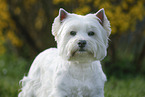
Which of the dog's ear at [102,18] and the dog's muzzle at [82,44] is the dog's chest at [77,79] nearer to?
the dog's muzzle at [82,44]

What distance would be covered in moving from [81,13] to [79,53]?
4585mm

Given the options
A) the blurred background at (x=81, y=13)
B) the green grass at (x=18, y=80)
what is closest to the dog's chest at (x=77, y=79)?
the green grass at (x=18, y=80)

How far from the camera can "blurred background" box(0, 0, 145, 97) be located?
7.45 meters

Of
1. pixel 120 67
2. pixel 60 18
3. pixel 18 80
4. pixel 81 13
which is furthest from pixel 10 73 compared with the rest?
pixel 60 18

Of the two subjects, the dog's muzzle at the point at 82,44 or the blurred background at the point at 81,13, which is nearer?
the dog's muzzle at the point at 82,44

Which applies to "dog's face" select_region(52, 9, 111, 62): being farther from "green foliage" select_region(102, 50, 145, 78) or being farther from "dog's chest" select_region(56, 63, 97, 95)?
"green foliage" select_region(102, 50, 145, 78)

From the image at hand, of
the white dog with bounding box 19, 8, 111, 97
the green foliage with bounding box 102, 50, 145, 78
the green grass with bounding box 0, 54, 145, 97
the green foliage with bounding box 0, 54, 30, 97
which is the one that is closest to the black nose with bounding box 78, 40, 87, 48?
the white dog with bounding box 19, 8, 111, 97

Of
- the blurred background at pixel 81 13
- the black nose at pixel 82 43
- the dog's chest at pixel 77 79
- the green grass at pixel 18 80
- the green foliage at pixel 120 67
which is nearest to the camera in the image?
the black nose at pixel 82 43

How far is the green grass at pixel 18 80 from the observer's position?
5.45 m

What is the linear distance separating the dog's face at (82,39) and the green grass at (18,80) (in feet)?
6.92

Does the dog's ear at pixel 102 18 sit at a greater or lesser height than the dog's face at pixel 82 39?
greater

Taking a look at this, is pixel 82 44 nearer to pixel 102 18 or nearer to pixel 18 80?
pixel 102 18

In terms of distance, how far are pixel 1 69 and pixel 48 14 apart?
8.54ft

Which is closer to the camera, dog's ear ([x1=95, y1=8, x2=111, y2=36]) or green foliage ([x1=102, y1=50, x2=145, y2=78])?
dog's ear ([x1=95, y1=8, x2=111, y2=36])
